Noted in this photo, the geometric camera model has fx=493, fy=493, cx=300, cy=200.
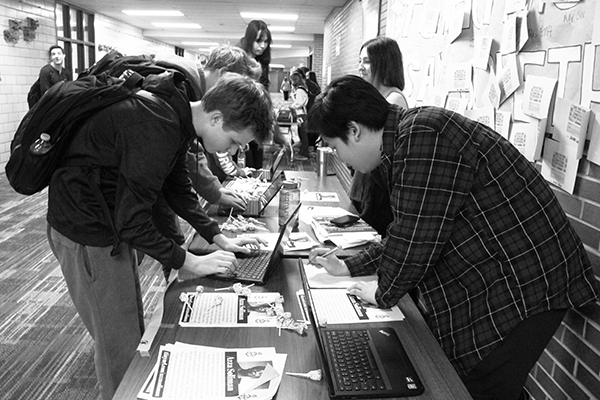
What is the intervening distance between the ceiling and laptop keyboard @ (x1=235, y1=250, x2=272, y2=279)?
8.03m

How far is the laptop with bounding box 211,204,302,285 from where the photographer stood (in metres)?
1.64

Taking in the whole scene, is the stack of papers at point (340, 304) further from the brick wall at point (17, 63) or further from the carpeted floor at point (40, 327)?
the brick wall at point (17, 63)

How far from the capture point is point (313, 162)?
9195mm

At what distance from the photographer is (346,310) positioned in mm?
1467

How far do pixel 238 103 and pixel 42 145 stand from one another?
1.97 feet

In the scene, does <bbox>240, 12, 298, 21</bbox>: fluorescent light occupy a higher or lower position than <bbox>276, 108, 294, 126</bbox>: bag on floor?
higher

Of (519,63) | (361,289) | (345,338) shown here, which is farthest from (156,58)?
(519,63)

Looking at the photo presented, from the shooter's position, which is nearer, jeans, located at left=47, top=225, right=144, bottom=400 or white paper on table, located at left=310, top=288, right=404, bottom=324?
white paper on table, located at left=310, top=288, right=404, bottom=324

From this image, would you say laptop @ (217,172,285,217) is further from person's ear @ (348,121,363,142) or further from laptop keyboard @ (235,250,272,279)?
person's ear @ (348,121,363,142)

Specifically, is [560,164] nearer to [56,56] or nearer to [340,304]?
[340,304]

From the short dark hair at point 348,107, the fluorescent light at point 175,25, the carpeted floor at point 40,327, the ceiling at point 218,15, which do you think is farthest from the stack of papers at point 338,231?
the fluorescent light at point 175,25

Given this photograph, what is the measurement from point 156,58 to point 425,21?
2463 millimetres

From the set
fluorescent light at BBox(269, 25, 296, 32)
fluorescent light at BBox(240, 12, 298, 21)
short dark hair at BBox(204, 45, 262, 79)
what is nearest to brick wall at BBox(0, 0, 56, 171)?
fluorescent light at BBox(240, 12, 298, 21)

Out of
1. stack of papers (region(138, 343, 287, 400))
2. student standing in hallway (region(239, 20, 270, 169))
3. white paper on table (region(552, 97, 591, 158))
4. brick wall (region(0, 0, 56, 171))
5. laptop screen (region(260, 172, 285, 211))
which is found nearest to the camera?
stack of papers (region(138, 343, 287, 400))
